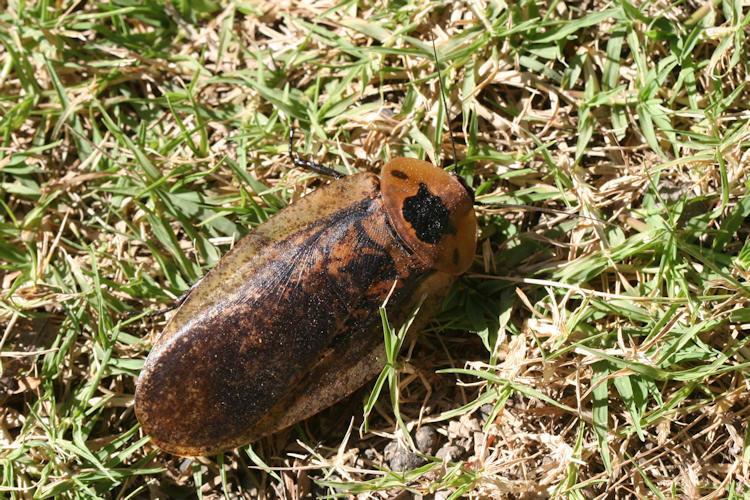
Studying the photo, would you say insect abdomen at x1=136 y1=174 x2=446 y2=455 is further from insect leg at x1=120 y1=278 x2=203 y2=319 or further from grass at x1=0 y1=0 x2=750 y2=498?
grass at x1=0 y1=0 x2=750 y2=498

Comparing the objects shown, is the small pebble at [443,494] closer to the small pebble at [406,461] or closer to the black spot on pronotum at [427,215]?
the small pebble at [406,461]

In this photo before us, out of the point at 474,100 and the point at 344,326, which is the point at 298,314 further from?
the point at 474,100

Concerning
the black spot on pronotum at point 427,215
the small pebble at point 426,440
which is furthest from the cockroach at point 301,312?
the small pebble at point 426,440

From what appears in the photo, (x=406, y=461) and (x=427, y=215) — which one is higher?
(x=427, y=215)

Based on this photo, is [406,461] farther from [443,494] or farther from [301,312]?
[301,312]

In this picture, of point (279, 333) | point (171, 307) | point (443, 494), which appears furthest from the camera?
point (171, 307)

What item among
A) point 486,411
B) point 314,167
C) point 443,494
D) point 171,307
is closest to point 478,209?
point 314,167

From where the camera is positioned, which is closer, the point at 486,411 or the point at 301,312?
the point at 301,312

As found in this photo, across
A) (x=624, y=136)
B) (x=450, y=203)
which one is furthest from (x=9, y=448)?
(x=624, y=136)

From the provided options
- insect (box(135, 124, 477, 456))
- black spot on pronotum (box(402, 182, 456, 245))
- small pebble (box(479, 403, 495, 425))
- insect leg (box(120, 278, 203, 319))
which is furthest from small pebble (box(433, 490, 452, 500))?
insect leg (box(120, 278, 203, 319))
